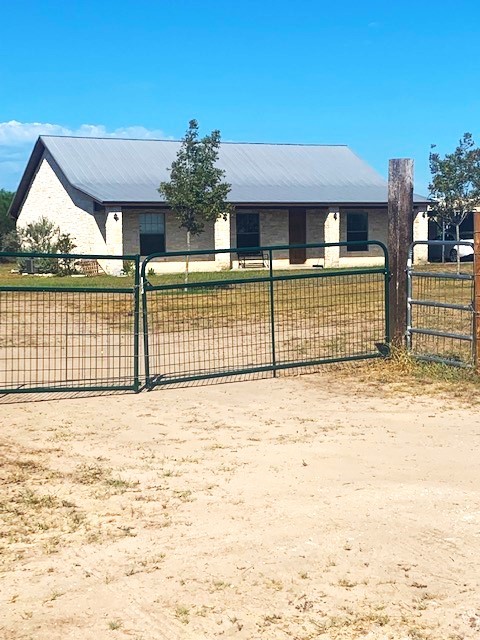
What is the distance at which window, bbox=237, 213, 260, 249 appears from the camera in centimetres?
3650

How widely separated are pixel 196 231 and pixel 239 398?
1890 cm

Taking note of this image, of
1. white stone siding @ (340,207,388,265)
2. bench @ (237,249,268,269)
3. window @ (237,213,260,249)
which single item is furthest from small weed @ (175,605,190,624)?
white stone siding @ (340,207,388,265)

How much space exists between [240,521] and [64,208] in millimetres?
32444

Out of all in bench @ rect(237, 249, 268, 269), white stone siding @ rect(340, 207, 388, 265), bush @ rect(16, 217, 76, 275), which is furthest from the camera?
white stone siding @ rect(340, 207, 388, 265)

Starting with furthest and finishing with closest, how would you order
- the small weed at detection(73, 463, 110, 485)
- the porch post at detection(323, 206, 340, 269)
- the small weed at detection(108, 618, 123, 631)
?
the porch post at detection(323, 206, 340, 269)
the small weed at detection(73, 463, 110, 485)
the small weed at detection(108, 618, 123, 631)


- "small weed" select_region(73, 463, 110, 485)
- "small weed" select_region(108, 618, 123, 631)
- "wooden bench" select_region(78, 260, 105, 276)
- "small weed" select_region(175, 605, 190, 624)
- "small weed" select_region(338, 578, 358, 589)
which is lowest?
"small weed" select_region(108, 618, 123, 631)

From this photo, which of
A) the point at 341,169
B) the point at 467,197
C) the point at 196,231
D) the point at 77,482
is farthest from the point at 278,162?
the point at 77,482

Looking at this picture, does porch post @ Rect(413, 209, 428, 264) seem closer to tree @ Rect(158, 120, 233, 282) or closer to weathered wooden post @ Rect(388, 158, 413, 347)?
tree @ Rect(158, 120, 233, 282)

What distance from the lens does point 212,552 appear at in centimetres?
535

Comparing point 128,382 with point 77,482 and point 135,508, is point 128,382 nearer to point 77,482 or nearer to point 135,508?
point 77,482

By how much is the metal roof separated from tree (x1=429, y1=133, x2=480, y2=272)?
58.3 inches

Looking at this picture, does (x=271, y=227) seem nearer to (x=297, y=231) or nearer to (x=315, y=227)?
(x=297, y=231)

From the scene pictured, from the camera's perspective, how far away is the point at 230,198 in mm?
34969

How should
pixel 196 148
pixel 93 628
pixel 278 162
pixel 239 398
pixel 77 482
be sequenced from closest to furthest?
pixel 93 628 → pixel 77 482 → pixel 239 398 → pixel 196 148 → pixel 278 162
